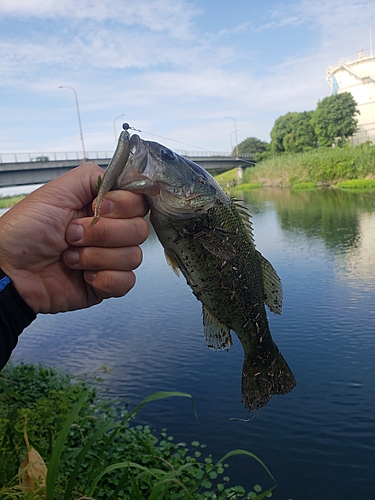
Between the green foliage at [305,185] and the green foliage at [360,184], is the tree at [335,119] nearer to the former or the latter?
the green foliage at [305,185]

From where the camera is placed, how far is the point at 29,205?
2473 mm

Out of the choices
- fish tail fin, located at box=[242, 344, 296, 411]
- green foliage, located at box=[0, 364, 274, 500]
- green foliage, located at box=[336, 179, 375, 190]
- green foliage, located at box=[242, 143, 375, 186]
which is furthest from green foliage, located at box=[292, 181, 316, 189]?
fish tail fin, located at box=[242, 344, 296, 411]

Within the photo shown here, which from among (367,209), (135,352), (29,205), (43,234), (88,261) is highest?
(29,205)

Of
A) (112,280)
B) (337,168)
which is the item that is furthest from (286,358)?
(337,168)

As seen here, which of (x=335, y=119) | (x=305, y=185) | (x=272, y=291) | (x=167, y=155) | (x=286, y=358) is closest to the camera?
(x=167, y=155)

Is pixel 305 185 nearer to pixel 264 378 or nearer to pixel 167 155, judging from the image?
pixel 264 378

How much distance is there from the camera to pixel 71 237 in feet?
7.80

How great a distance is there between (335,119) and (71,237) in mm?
60526

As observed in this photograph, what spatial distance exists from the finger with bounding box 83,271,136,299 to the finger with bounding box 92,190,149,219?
357 millimetres

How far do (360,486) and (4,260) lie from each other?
5.85m

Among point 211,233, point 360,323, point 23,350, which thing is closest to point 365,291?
point 360,323

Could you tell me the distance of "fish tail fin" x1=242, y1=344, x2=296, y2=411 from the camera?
8.47ft

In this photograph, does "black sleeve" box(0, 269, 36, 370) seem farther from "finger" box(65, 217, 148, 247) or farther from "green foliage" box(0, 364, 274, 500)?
"green foliage" box(0, 364, 274, 500)

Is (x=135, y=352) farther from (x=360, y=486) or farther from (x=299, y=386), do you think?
(x=360, y=486)
